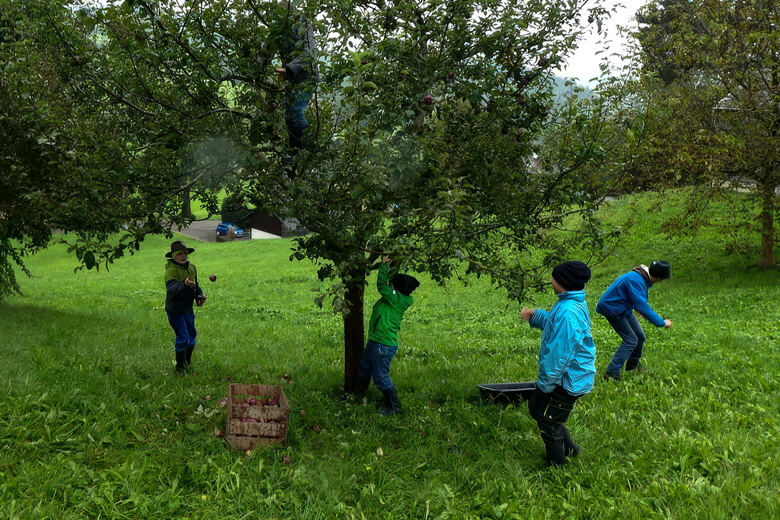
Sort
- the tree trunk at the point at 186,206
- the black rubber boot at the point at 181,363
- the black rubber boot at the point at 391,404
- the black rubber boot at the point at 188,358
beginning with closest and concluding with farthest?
1. the tree trunk at the point at 186,206
2. the black rubber boot at the point at 391,404
3. the black rubber boot at the point at 181,363
4. the black rubber boot at the point at 188,358

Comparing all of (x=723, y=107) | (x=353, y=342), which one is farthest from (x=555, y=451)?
(x=723, y=107)

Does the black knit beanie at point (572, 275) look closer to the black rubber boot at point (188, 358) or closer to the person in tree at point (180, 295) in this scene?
the person in tree at point (180, 295)

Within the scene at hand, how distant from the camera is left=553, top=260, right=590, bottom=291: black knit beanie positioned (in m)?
4.62

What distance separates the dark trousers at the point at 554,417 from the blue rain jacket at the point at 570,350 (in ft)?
0.32

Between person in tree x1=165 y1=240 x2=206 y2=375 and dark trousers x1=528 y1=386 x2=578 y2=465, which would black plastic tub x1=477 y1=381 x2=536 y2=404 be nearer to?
dark trousers x1=528 y1=386 x2=578 y2=465

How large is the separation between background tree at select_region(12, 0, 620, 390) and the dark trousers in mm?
955

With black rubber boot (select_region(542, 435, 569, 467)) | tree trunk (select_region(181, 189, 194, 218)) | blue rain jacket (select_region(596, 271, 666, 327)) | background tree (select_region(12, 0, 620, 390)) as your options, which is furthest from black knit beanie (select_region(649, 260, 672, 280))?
tree trunk (select_region(181, 189, 194, 218))

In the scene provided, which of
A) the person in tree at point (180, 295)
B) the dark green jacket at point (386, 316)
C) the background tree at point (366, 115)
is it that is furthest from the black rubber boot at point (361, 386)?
the person in tree at point (180, 295)

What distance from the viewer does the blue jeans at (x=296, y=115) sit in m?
4.82

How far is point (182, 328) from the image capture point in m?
7.18

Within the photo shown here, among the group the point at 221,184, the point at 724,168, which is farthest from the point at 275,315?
the point at 724,168

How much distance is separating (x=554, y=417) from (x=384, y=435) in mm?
1841

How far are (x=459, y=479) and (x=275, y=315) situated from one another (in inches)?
388

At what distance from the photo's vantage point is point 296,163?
4.83 meters
